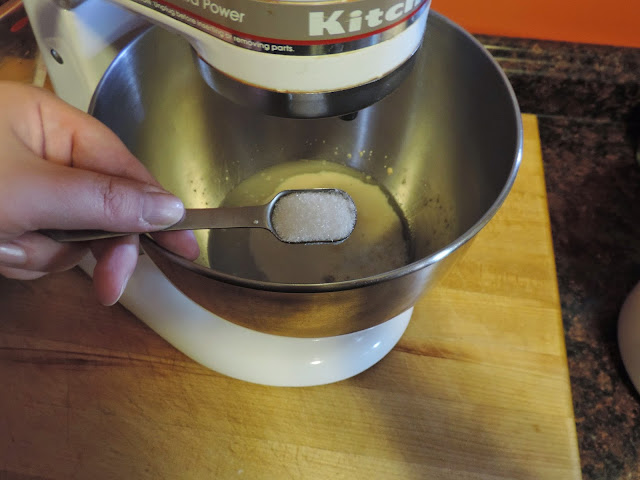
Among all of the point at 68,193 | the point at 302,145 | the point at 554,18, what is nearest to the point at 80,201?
the point at 68,193

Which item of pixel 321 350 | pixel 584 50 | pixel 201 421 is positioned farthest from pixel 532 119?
pixel 201 421

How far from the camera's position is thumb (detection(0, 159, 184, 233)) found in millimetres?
381

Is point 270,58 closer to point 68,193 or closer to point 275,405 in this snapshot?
point 68,193

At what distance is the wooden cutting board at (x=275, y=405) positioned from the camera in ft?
1.62

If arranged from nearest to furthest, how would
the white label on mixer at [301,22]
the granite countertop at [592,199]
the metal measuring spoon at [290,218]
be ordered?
the white label on mixer at [301,22]
the metal measuring spoon at [290,218]
the granite countertop at [592,199]

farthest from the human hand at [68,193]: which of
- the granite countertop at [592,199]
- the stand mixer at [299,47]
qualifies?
the granite countertop at [592,199]

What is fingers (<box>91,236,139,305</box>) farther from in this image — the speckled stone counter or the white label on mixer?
the speckled stone counter

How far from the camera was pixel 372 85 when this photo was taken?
0.35 metres

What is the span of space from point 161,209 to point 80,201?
0.06 m

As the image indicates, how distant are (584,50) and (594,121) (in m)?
0.14

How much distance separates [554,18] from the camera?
0.79 meters

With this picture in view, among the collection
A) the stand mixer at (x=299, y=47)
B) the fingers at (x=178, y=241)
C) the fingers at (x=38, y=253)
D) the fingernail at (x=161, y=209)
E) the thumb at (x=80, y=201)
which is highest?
the stand mixer at (x=299, y=47)

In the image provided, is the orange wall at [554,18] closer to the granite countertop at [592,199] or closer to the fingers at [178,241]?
the granite countertop at [592,199]

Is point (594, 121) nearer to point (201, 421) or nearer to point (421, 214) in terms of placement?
point (421, 214)
